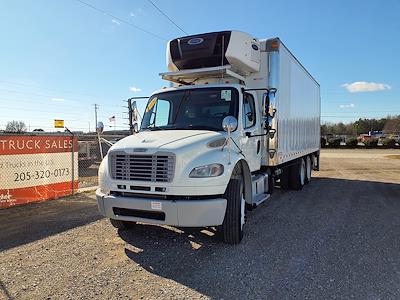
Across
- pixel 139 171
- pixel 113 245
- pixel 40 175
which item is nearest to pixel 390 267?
pixel 139 171

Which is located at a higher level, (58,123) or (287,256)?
(58,123)

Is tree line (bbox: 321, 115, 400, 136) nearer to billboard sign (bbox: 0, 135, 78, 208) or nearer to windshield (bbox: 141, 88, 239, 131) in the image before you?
billboard sign (bbox: 0, 135, 78, 208)

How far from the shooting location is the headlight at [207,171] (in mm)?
5137

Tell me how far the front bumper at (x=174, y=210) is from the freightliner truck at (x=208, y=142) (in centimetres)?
1

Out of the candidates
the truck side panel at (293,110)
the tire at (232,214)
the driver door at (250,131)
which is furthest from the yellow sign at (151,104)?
the truck side panel at (293,110)

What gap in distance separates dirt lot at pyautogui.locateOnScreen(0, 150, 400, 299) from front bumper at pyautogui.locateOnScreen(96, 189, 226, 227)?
21.8 inches

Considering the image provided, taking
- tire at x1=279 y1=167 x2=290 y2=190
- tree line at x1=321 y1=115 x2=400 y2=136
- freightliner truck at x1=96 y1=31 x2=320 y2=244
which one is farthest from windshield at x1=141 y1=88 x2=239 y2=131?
tree line at x1=321 y1=115 x2=400 y2=136

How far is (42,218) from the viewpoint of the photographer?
7.63 meters

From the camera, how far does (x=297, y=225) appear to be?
282 inches

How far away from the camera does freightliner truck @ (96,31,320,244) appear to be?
5137 millimetres

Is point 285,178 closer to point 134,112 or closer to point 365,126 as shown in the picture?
point 134,112

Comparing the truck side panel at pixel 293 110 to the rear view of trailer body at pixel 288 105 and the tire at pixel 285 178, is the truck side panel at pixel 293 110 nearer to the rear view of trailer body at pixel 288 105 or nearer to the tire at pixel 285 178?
the rear view of trailer body at pixel 288 105

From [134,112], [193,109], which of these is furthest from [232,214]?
[134,112]

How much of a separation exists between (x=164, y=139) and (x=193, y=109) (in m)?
1.29
